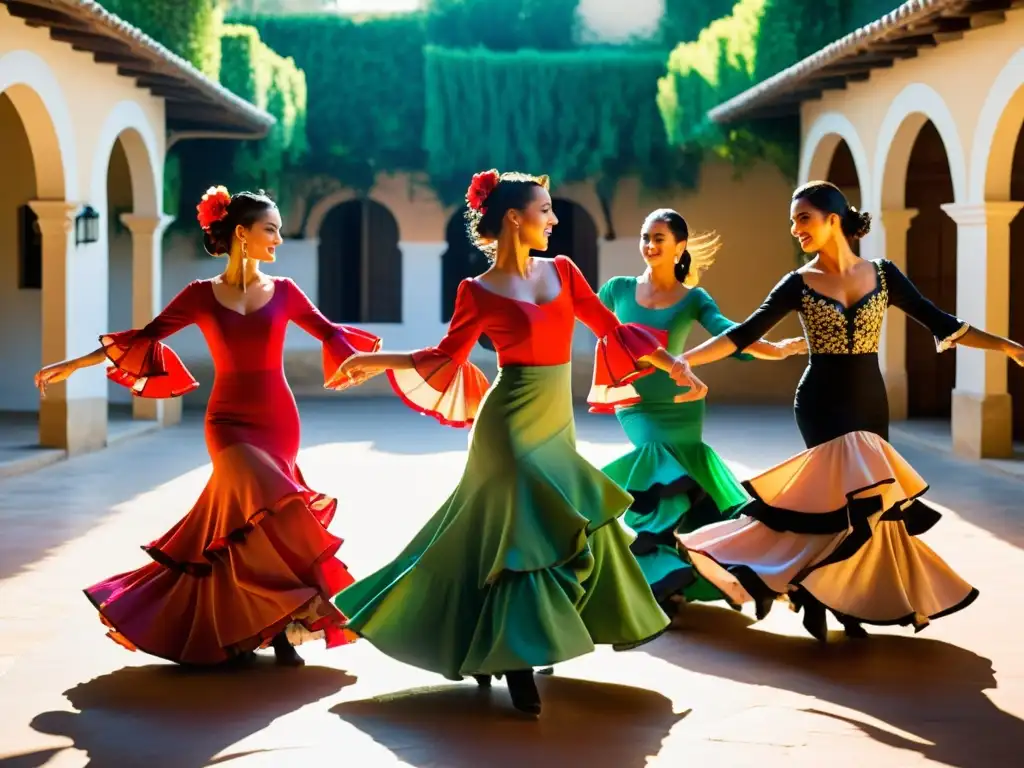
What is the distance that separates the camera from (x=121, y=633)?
608cm

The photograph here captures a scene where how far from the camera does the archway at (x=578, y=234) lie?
80.4 feet

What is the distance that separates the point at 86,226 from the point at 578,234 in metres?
10.7

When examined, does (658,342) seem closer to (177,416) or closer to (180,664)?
(180,664)

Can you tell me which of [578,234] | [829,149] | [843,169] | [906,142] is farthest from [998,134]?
[578,234]

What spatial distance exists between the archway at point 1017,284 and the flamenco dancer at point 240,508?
10687 mm

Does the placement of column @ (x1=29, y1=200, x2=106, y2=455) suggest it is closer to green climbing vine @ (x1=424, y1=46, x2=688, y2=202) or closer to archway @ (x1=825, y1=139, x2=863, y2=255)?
green climbing vine @ (x1=424, y1=46, x2=688, y2=202)

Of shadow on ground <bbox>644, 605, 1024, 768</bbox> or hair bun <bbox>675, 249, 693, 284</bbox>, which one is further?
hair bun <bbox>675, 249, 693, 284</bbox>

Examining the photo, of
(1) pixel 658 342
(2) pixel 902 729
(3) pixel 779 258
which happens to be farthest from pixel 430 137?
(2) pixel 902 729

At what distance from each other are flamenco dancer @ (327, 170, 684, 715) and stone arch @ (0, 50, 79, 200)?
8.42m

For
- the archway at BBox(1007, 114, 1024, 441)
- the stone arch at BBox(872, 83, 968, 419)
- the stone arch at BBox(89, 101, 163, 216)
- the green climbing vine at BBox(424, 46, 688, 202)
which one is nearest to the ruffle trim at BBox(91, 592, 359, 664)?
the stone arch at BBox(89, 101, 163, 216)

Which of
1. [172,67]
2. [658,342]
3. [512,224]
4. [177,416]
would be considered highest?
[172,67]

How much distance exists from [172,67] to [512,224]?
10225 mm

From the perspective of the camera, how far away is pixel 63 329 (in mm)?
14906

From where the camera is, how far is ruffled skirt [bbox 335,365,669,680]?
5.47 metres
